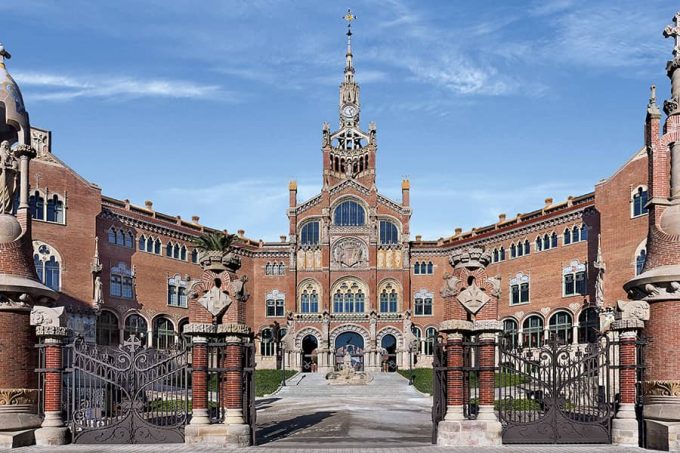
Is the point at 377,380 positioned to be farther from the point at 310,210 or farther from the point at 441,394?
the point at 441,394

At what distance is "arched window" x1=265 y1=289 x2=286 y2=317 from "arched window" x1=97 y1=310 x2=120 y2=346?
2040cm

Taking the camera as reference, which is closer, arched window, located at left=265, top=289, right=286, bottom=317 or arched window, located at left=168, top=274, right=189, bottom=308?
arched window, located at left=168, top=274, right=189, bottom=308

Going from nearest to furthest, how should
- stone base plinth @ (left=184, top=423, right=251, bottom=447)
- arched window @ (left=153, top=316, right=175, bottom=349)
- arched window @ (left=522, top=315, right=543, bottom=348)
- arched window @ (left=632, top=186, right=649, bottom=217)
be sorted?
stone base plinth @ (left=184, top=423, right=251, bottom=447) < arched window @ (left=632, top=186, right=649, bottom=217) < arched window @ (left=522, top=315, right=543, bottom=348) < arched window @ (left=153, top=316, right=175, bottom=349)

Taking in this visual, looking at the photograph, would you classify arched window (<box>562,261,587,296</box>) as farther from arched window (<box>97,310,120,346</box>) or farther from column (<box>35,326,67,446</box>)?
column (<box>35,326,67,446</box>)

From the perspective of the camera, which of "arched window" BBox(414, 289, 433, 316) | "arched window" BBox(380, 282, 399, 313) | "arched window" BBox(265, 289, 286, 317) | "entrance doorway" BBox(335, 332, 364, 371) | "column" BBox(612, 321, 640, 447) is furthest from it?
"arched window" BBox(265, 289, 286, 317)

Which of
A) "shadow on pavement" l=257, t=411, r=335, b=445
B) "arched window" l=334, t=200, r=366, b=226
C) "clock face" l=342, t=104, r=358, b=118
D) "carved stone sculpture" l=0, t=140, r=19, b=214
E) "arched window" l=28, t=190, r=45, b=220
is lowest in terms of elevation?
"shadow on pavement" l=257, t=411, r=335, b=445

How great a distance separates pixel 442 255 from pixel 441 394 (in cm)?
5645

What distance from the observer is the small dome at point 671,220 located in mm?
20688

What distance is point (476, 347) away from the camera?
20.8 meters

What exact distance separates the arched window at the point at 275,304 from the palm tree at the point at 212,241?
32.4ft

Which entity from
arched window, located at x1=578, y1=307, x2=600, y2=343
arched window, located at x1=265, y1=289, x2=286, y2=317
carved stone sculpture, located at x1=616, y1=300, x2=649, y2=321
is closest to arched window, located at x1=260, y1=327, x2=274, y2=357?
arched window, located at x1=265, y1=289, x2=286, y2=317

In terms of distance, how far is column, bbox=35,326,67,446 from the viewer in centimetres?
2048

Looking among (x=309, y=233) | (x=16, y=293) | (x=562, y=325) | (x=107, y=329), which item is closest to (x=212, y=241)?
(x=107, y=329)

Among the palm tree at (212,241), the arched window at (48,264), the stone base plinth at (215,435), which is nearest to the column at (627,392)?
the stone base plinth at (215,435)
